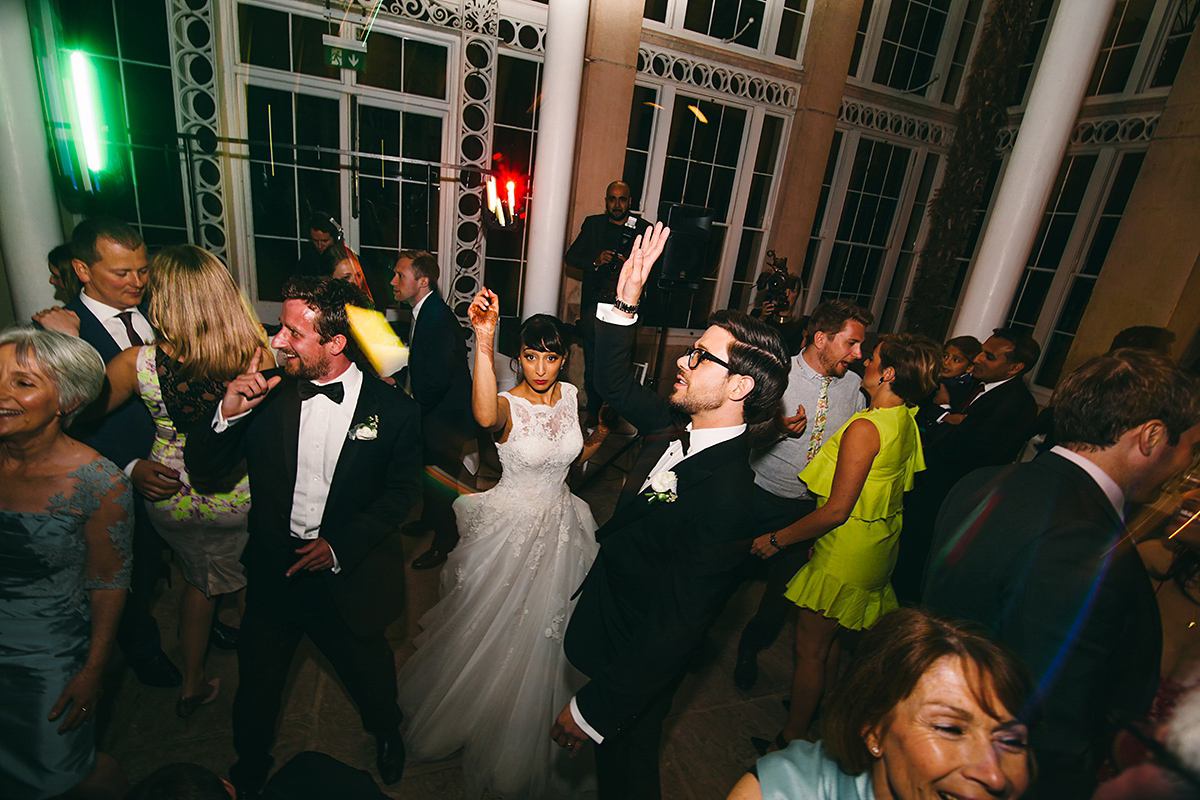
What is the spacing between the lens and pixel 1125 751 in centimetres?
81

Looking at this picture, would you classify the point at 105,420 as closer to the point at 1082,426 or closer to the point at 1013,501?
the point at 1013,501

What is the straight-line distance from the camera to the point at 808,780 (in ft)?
3.65

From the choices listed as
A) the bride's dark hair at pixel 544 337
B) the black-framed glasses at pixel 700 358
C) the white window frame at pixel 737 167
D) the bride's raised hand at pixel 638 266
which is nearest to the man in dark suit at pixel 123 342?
the bride's dark hair at pixel 544 337

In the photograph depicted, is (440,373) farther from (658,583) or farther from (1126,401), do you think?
(1126,401)

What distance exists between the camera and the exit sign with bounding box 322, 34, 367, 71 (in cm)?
514

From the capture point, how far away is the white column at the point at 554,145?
4.45 meters

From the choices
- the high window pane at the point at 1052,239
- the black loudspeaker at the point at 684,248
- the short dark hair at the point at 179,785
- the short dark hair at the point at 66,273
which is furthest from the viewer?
the high window pane at the point at 1052,239

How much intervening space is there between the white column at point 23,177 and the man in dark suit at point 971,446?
19.9 ft

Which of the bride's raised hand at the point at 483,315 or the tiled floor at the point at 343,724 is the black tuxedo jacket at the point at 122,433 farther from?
the bride's raised hand at the point at 483,315

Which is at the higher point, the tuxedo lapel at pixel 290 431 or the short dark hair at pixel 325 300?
the short dark hair at pixel 325 300

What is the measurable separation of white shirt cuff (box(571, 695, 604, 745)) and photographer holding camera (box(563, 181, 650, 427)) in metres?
3.54

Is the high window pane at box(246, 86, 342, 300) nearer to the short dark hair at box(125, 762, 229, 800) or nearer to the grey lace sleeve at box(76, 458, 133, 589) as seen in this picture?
the grey lace sleeve at box(76, 458, 133, 589)

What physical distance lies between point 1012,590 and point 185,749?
3064 millimetres

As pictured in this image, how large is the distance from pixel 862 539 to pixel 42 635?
280 centimetres
